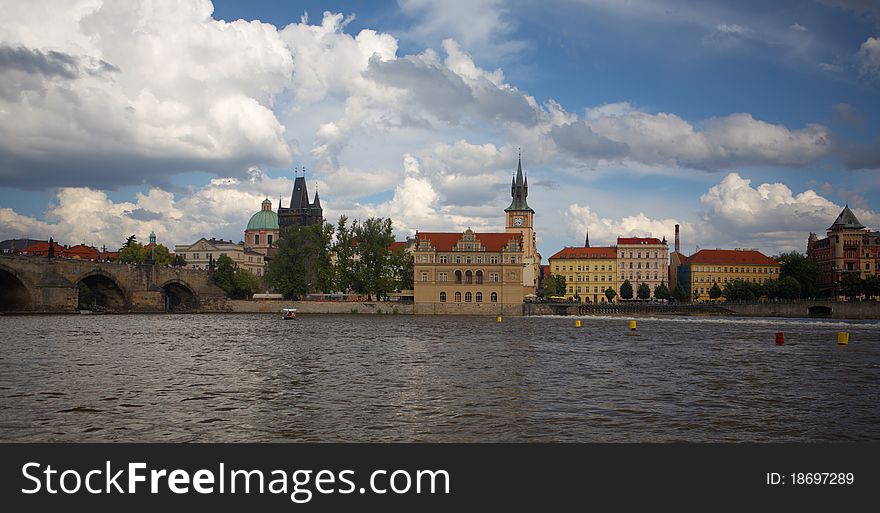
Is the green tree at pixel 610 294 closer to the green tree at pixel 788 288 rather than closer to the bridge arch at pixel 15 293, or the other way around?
the green tree at pixel 788 288

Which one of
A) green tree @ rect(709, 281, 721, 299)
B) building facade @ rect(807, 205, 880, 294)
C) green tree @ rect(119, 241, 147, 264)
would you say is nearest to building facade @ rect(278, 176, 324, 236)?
green tree @ rect(119, 241, 147, 264)

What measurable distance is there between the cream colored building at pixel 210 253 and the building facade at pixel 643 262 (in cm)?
8764

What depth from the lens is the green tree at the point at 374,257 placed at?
380 ft

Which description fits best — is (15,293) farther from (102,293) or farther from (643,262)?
(643,262)

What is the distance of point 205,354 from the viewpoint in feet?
123

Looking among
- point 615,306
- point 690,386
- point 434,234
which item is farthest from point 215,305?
point 690,386

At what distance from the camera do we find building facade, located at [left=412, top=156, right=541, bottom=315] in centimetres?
11431

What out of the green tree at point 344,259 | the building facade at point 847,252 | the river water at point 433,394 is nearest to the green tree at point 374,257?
the green tree at point 344,259

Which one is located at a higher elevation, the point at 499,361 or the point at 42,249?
the point at 42,249

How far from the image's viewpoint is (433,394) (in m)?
22.1
